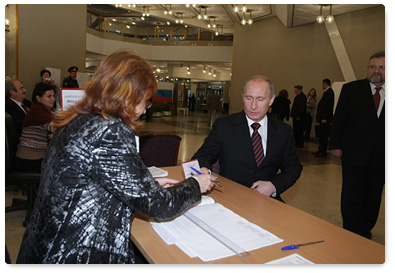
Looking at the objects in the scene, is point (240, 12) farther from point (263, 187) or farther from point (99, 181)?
point (99, 181)

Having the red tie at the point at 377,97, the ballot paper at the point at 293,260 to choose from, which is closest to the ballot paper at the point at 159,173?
the ballot paper at the point at 293,260

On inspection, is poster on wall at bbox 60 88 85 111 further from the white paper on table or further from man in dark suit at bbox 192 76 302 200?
the white paper on table

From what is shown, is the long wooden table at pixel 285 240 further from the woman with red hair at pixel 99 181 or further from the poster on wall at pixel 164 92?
the poster on wall at pixel 164 92

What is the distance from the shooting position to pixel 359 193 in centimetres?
307

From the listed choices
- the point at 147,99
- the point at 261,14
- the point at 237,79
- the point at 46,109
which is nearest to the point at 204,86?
the point at 237,79

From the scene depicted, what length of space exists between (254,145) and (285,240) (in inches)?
41.6

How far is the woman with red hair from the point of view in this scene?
3.77 feet

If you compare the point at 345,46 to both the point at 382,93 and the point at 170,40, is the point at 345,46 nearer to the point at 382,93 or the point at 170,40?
the point at 382,93

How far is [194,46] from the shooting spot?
17.5 m

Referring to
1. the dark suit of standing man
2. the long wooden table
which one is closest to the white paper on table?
the long wooden table

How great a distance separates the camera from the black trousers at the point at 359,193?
3.02m

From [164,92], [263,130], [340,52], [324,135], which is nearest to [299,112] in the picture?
[324,135]

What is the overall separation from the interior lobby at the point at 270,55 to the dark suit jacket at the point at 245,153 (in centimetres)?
112

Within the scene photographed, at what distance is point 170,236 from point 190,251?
0.49 ft
